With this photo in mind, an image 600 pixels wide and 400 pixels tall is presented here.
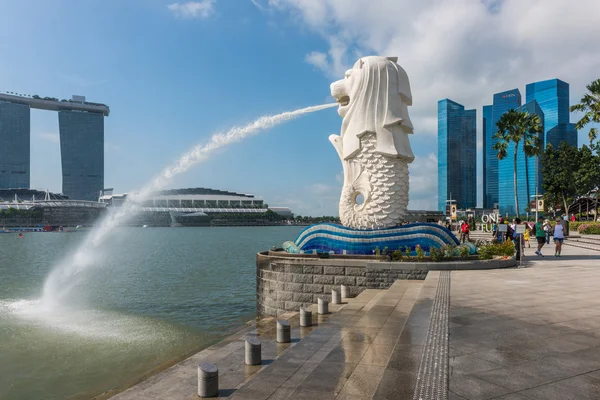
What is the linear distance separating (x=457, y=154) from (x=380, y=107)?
14048 centimetres

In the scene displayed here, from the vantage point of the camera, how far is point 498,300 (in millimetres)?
9383

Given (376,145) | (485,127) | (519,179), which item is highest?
(485,127)

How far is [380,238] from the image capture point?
15.9 meters

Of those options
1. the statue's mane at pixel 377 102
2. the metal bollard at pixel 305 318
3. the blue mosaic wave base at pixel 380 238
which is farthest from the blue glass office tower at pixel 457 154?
the metal bollard at pixel 305 318

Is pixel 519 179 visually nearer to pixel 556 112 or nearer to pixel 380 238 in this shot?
pixel 556 112

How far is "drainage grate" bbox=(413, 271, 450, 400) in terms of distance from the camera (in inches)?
186

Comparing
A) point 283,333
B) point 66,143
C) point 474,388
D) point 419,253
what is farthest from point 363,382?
point 66,143

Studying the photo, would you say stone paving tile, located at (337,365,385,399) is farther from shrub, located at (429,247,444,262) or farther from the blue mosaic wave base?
the blue mosaic wave base

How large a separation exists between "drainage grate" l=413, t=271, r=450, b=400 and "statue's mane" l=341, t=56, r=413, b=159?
9994 mm

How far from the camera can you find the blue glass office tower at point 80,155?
628 feet

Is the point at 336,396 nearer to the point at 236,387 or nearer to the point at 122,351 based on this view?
the point at 236,387

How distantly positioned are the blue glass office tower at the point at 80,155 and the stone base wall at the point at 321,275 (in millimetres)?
197039

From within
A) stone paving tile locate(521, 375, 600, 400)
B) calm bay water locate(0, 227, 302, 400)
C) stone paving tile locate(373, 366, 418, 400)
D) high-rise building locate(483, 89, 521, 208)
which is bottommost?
calm bay water locate(0, 227, 302, 400)

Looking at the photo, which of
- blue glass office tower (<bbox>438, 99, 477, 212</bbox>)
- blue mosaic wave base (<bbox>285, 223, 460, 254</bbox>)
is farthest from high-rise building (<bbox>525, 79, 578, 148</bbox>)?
blue mosaic wave base (<bbox>285, 223, 460, 254</bbox>)
